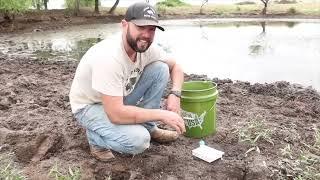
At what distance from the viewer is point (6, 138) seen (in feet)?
14.3

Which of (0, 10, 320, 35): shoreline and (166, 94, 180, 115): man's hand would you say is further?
(0, 10, 320, 35): shoreline

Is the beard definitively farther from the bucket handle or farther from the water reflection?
the water reflection

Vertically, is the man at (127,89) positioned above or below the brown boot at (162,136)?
above

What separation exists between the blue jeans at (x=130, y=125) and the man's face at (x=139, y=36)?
53 centimetres

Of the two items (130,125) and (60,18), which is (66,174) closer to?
(130,125)

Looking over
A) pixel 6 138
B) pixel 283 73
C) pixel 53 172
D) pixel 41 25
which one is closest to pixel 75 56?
pixel 283 73

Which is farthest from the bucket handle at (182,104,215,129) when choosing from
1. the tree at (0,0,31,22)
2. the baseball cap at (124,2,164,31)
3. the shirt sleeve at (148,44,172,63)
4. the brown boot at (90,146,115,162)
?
the tree at (0,0,31,22)

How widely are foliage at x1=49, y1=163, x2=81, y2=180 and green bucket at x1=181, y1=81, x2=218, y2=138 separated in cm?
124

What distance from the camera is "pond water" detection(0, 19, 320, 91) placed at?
8.90m

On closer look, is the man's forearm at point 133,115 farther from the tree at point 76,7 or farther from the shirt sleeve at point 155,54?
the tree at point 76,7

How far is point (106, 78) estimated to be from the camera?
3383 mm

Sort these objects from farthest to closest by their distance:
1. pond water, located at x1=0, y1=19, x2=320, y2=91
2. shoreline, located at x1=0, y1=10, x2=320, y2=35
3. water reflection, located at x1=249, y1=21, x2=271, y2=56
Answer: shoreline, located at x1=0, y1=10, x2=320, y2=35 → water reflection, located at x1=249, y1=21, x2=271, y2=56 → pond water, located at x1=0, y1=19, x2=320, y2=91

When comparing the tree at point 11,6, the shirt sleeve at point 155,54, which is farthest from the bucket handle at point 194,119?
the tree at point 11,6

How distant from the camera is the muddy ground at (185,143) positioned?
3719mm
